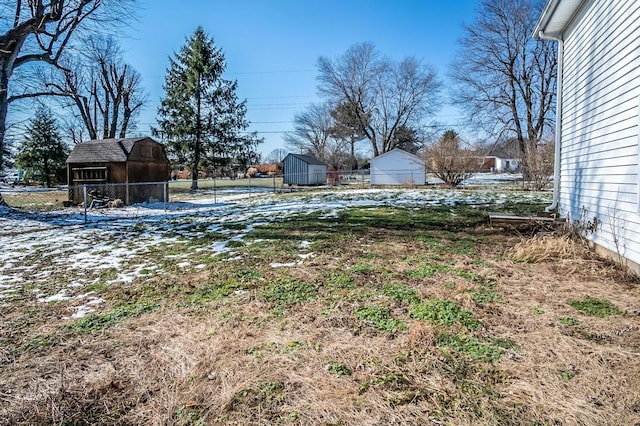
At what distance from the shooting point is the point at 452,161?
18.2 m

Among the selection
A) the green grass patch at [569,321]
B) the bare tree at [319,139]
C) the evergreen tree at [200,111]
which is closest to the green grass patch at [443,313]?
the green grass patch at [569,321]

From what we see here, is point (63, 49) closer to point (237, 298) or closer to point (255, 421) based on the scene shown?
point (237, 298)

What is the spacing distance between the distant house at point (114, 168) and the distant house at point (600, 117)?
1432 centimetres

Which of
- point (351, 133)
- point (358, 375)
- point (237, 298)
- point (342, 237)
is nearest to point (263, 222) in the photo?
point (342, 237)

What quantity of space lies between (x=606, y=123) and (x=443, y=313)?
12.4ft

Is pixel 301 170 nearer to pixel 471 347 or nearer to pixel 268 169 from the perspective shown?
pixel 471 347

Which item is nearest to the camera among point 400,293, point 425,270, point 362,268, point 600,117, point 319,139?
point 400,293

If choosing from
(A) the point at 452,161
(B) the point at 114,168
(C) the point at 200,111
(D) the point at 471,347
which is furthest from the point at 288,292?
(C) the point at 200,111

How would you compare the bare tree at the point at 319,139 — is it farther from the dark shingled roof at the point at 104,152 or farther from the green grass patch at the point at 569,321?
the green grass patch at the point at 569,321

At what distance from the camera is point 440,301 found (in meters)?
3.13

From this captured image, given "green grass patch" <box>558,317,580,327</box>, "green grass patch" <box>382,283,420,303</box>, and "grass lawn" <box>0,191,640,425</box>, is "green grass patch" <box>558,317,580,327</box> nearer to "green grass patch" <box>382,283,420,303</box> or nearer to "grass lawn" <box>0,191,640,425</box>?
"grass lawn" <box>0,191,640,425</box>

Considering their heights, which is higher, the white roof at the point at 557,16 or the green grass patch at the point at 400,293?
the white roof at the point at 557,16

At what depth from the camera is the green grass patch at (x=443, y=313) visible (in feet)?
8.89

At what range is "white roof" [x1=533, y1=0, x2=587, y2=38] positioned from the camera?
17.8 ft
